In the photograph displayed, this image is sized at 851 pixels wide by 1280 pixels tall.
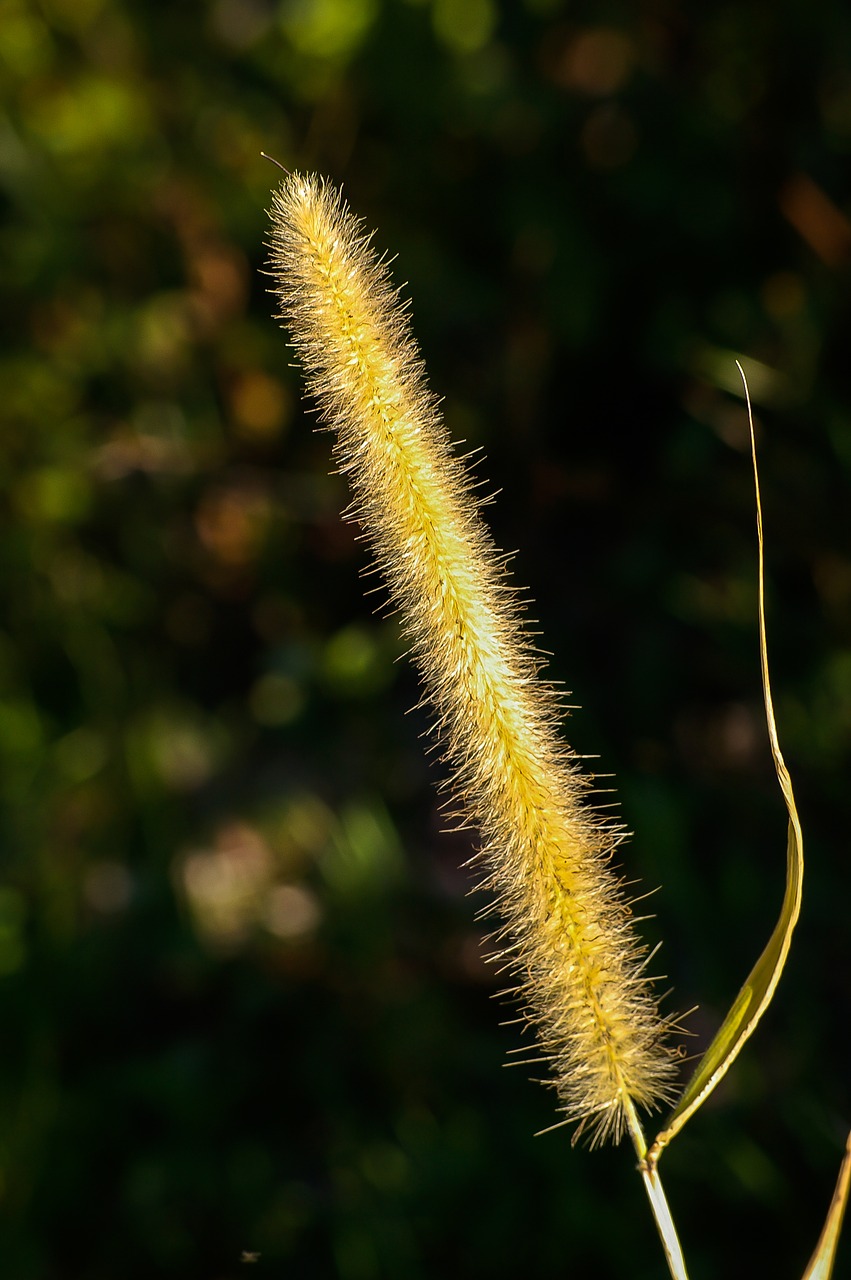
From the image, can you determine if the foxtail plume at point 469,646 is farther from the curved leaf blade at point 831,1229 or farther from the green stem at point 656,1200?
the curved leaf blade at point 831,1229

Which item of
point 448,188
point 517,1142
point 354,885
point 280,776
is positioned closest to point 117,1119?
point 354,885

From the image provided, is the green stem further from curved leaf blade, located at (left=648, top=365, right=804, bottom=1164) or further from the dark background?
the dark background

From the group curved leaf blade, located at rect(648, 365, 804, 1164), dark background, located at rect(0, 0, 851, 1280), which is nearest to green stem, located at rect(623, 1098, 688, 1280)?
curved leaf blade, located at rect(648, 365, 804, 1164)

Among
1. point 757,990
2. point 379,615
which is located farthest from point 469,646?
point 379,615

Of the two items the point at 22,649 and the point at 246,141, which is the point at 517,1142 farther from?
the point at 246,141

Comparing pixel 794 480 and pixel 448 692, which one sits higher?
pixel 794 480

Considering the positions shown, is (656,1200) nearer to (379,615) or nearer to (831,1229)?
(831,1229)
